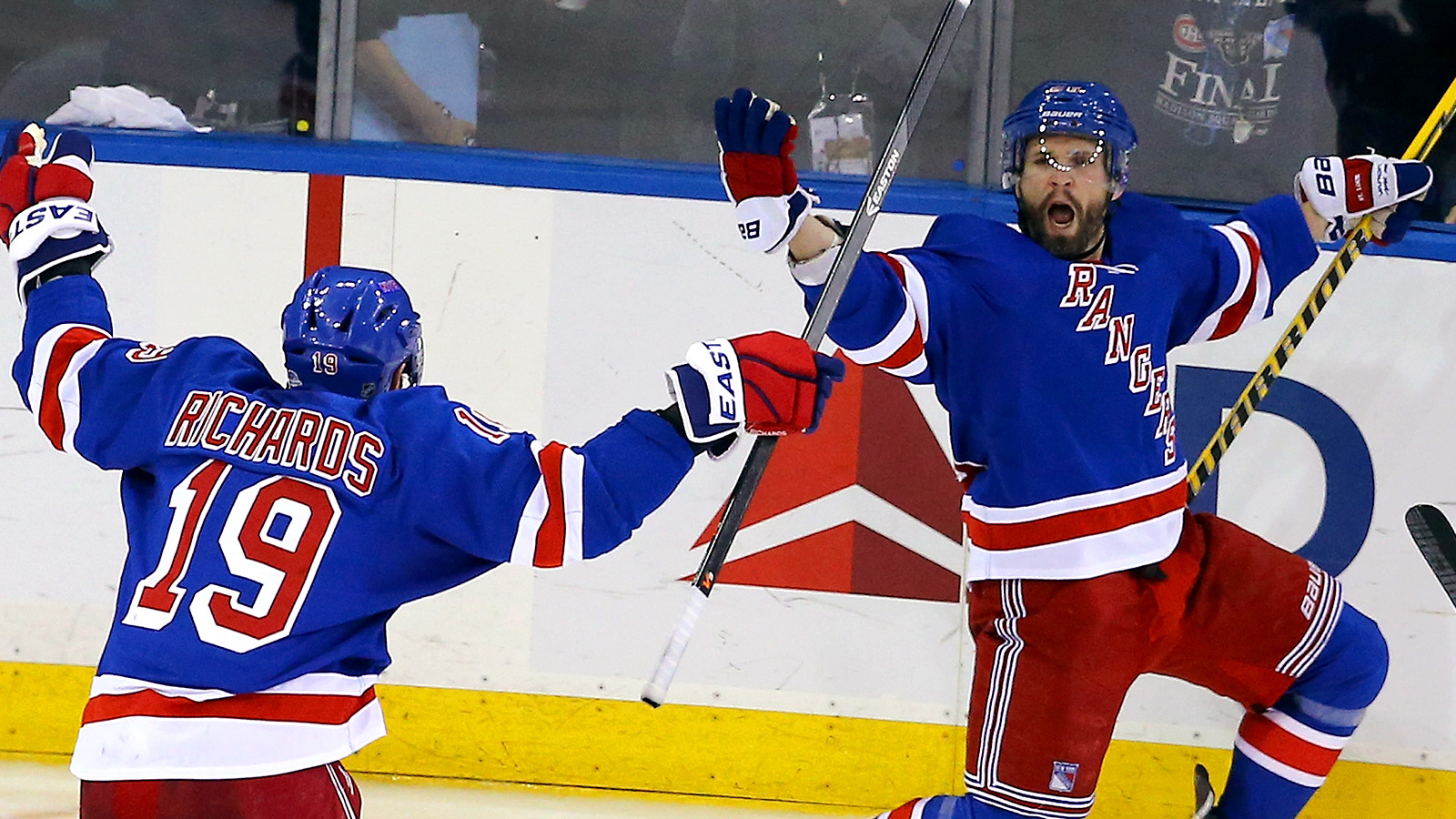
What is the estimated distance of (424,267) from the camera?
311 cm

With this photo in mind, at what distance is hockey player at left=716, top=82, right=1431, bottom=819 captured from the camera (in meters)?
2.15

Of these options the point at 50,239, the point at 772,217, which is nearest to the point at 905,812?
the point at 772,217

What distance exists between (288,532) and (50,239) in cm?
68

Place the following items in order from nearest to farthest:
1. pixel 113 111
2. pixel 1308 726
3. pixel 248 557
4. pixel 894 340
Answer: pixel 248 557 < pixel 894 340 < pixel 1308 726 < pixel 113 111

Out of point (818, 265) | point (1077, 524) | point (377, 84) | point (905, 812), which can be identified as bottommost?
point (905, 812)

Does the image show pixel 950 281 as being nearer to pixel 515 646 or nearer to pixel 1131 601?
pixel 1131 601

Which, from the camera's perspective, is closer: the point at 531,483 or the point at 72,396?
the point at 531,483

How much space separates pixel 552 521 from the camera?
1.76 meters

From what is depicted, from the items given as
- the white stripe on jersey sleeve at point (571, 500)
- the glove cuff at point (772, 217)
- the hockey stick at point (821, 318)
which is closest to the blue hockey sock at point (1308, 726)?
the hockey stick at point (821, 318)

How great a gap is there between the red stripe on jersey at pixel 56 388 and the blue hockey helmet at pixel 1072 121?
1300 mm

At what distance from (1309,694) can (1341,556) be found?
838mm

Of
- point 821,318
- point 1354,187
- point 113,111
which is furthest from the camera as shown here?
point 113,111

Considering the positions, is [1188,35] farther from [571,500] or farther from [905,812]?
[571,500]

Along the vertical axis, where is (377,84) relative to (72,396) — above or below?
above
